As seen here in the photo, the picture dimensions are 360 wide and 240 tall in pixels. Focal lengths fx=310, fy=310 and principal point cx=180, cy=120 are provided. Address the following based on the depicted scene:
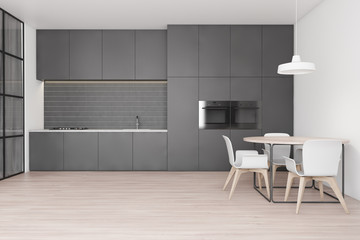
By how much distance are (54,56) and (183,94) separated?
2.65 metres

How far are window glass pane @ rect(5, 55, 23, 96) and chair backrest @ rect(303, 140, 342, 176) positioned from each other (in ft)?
15.2

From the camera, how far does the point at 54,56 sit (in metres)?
6.08

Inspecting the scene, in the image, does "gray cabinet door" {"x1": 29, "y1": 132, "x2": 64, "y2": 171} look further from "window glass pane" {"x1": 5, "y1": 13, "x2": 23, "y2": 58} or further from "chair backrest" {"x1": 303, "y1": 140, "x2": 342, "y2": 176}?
"chair backrest" {"x1": 303, "y1": 140, "x2": 342, "y2": 176}

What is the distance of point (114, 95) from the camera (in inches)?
255

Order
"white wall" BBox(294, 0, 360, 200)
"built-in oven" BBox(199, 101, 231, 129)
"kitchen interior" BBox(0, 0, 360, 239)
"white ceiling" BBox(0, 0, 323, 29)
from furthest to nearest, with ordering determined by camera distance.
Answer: "built-in oven" BBox(199, 101, 231, 129), "kitchen interior" BBox(0, 0, 360, 239), "white ceiling" BBox(0, 0, 323, 29), "white wall" BBox(294, 0, 360, 200)

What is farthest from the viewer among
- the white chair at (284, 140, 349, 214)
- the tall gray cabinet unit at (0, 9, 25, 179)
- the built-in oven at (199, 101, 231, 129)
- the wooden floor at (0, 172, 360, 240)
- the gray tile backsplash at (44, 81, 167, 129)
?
the gray tile backsplash at (44, 81, 167, 129)

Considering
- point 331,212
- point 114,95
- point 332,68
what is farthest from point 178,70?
point 331,212

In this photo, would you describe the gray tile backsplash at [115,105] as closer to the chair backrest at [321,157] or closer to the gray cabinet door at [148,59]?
the gray cabinet door at [148,59]

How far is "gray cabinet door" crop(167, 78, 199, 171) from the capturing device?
583 cm

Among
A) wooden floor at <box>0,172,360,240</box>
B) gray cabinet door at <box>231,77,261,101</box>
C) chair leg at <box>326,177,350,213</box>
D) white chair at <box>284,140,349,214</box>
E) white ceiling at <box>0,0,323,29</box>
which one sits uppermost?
white ceiling at <box>0,0,323,29</box>

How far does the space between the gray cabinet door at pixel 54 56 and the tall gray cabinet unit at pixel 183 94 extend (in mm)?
2065

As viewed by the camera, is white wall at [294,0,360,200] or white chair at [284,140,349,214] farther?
white wall at [294,0,360,200]

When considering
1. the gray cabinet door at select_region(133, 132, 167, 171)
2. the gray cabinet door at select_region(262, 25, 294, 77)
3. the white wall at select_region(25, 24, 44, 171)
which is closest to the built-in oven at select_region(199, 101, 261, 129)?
the gray cabinet door at select_region(262, 25, 294, 77)

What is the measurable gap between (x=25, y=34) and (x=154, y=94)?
265 cm
